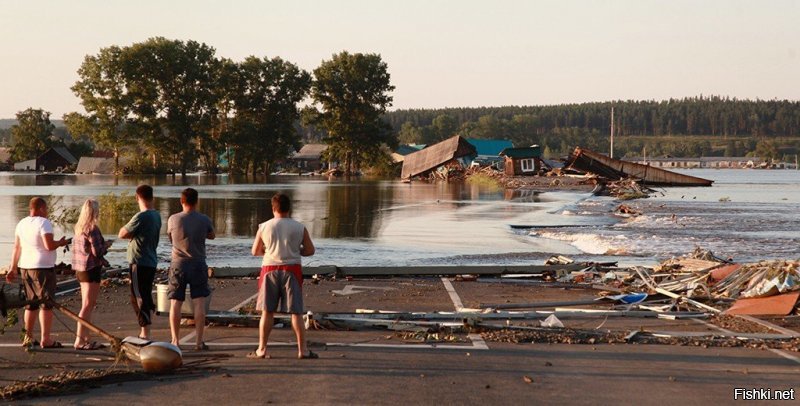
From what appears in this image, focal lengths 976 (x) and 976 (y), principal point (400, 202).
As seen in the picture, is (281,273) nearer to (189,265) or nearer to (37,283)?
(189,265)

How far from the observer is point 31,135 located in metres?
176

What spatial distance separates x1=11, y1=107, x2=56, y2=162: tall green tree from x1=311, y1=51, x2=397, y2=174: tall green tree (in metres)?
66.3

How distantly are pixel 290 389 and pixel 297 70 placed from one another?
126551 mm

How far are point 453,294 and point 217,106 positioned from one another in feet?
381

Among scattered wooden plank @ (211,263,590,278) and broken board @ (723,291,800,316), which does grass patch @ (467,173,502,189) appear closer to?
scattered wooden plank @ (211,263,590,278)

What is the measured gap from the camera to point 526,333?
463 inches

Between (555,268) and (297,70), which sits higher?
(297,70)

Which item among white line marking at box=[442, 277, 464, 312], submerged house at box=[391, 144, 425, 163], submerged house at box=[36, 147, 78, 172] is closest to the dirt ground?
white line marking at box=[442, 277, 464, 312]

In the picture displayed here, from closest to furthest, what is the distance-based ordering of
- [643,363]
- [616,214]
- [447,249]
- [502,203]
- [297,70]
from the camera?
[643,363], [447,249], [616,214], [502,203], [297,70]

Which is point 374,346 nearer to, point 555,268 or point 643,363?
point 643,363

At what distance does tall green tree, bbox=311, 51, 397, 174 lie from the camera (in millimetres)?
133875

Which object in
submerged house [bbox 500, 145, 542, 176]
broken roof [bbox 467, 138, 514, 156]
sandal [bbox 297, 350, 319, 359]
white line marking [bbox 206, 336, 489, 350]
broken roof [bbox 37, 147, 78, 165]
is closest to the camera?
sandal [bbox 297, 350, 319, 359]

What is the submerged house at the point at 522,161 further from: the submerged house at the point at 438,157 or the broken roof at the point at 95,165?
the broken roof at the point at 95,165

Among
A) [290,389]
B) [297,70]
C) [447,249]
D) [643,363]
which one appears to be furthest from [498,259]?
[297,70]
